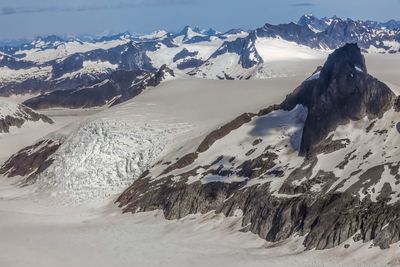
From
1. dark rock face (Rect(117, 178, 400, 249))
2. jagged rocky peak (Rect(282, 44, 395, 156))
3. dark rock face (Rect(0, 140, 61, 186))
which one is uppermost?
jagged rocky peak (Rect(282, 44, 395, 156))

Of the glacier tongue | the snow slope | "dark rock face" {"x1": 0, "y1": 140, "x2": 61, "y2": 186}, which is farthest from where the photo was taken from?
"dark rock face" {"x1": 0, "y1": 140, "x2": 61, "y2": 186}

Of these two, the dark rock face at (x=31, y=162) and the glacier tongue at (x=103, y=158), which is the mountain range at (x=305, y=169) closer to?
the glacier tongue at (x=103, y=158)

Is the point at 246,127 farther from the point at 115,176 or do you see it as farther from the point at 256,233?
the point at 256,233

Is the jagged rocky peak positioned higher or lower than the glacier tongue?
higher

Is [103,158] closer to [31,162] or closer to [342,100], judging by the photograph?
[31,162]

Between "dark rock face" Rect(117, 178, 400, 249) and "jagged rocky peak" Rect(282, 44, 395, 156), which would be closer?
"dark rock face" Rect(117, 178, 400, 249)

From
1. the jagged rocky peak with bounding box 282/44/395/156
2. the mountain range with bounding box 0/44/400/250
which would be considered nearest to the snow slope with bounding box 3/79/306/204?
the mountain range with bounding box 0/44/400/250

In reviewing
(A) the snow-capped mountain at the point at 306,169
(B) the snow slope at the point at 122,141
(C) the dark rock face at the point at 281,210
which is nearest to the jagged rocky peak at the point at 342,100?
(A) the snow-capped mountain at the point at 306,169

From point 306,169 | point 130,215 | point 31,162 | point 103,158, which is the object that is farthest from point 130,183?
point 306,169

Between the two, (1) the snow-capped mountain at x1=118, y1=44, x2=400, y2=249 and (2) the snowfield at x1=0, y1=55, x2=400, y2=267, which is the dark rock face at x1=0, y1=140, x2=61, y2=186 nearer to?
(2) the snowfield at x1=0, y1=55, x2=400, y2=267
